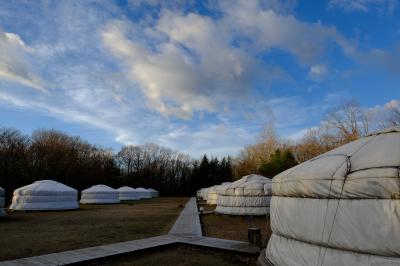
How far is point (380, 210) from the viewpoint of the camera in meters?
3.56

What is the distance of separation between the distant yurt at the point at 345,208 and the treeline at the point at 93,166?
30.9 metres

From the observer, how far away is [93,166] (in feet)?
164

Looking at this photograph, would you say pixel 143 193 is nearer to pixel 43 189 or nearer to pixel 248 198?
pixel 43 189

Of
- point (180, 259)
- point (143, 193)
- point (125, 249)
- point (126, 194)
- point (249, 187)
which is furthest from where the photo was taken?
point (143, 193)

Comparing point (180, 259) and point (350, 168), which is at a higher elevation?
point (350, 168)

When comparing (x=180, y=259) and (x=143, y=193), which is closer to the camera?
(x=180, y=259)

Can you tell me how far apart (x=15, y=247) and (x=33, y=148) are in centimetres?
3482

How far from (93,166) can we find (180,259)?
45449 millimetres

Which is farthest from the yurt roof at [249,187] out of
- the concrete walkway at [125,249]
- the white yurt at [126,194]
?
the white yurt at [126,194]

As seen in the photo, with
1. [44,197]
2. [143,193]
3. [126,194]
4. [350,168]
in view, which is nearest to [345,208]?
[350,168]

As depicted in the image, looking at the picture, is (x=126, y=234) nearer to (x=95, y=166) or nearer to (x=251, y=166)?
(x=251, y=166)

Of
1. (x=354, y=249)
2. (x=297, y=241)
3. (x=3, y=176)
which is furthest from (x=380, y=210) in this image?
(x=3, y=176)

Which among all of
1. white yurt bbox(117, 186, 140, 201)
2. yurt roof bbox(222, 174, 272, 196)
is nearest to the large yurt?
yurt roof bbox(222, 174, 272, 196)

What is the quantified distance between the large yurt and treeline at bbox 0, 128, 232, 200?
23.2 metres
